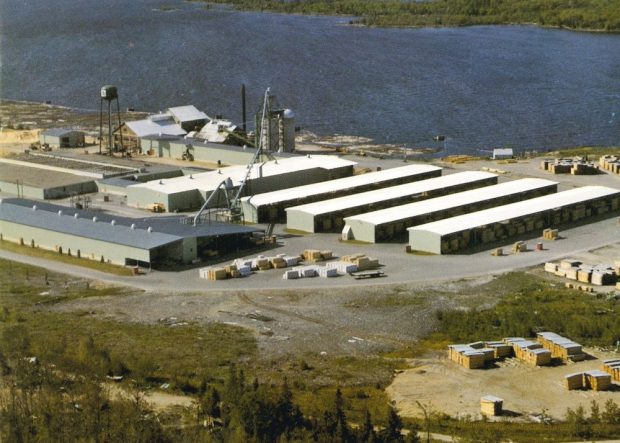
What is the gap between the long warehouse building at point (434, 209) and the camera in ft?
104

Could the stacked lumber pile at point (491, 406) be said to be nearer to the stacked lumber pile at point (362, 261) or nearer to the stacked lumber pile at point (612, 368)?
the stacked lumber pile at point (612, 368)

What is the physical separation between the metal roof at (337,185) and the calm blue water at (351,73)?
10201mm

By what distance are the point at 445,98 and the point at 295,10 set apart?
49.2m

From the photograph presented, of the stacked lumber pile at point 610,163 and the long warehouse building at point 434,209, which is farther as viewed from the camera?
the stacked lumber pile at point 610,163

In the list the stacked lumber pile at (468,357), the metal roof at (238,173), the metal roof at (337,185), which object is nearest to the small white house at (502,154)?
the metal roof at (337,185)

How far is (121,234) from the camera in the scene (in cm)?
3005

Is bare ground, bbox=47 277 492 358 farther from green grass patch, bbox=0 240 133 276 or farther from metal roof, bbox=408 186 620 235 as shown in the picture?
metal roof, bbox=408 186 620 235

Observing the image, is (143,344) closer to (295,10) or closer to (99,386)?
(99,386)

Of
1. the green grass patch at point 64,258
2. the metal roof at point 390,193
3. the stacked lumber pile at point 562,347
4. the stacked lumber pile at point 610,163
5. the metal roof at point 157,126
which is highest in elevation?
the metal roof at point 157,126

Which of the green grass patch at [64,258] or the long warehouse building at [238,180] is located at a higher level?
the long warehouse building at [238,180]

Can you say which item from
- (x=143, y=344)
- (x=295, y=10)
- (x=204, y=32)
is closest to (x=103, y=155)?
(x=143, y=344)

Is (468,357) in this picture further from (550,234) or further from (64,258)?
(64,258)

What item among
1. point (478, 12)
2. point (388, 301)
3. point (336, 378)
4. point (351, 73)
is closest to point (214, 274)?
point (388, 301)

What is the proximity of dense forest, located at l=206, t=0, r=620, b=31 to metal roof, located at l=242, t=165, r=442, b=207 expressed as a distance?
5370cm
